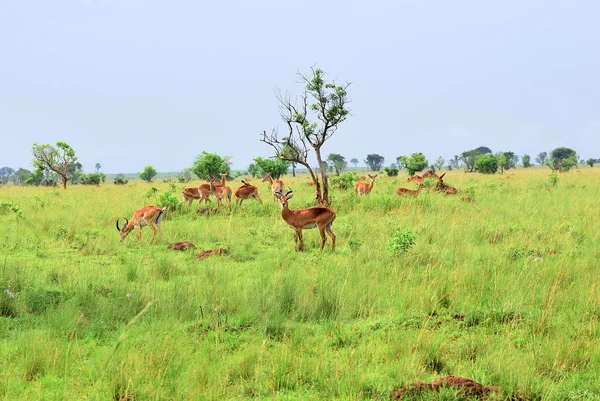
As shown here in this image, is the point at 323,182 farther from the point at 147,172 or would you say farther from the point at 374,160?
the point at 374,160

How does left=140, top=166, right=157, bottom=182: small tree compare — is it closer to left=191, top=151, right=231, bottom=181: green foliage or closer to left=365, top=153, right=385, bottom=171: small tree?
Answer: left=191, top=151, right=231, bottom=181: green foliage

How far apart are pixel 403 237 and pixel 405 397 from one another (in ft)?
16.6

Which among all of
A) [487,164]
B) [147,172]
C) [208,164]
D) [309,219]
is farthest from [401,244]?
[147,172]

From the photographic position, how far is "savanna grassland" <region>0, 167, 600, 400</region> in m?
4.27

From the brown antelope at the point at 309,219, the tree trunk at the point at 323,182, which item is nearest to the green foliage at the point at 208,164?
the tree trunk at the point at 323,182

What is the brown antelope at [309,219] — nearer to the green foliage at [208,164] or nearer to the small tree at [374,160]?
the green foliage at [208,164]

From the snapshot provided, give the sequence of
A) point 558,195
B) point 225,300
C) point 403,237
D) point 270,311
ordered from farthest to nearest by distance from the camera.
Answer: point 558,195, point 403,237, point 225,300, point 270,311

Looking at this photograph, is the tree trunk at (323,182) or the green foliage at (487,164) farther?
the green foliage at (487,164)

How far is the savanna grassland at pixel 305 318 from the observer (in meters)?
4.27

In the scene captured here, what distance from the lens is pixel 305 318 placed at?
240 inches

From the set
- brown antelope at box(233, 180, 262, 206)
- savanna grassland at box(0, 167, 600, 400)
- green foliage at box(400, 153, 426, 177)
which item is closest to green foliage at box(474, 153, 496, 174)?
green foliage at box(400, 153, 426, 177)

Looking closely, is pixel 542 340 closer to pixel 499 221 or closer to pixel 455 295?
pixel 455 295

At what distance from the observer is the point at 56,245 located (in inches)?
453

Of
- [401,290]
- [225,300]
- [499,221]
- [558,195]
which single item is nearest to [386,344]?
[401,290]
